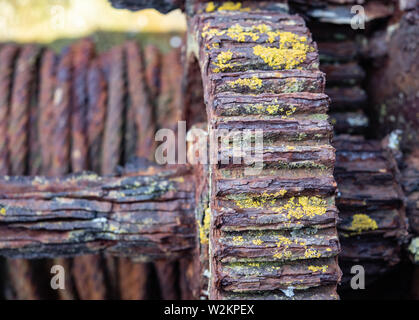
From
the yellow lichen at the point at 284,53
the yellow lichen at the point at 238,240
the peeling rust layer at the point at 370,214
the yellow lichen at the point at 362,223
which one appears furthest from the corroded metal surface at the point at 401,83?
the yellow lichen at the point at 238,240

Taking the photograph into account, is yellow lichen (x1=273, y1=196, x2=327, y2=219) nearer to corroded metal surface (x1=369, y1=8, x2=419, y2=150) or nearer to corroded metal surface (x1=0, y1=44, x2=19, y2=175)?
corroded metal surface (x1=369, y1=8, x2=419, y2=150)

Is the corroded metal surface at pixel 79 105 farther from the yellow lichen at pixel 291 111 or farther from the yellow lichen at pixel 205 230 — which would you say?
the yellow lichen at pixel 291 111

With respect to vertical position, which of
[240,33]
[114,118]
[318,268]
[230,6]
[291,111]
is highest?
[230,6]

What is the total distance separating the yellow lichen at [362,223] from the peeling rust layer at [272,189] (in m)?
0.28

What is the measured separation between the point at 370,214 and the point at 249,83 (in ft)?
1.86

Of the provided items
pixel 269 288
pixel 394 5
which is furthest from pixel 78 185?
pixel 394 5

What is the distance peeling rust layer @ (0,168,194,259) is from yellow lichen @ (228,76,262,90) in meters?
0.37

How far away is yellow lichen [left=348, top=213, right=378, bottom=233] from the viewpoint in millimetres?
1390

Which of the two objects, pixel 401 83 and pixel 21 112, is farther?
pixel 21 112

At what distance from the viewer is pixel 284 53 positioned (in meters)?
1.24

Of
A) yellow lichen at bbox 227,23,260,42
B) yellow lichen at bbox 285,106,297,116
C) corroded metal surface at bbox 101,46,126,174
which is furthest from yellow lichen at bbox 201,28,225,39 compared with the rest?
corroded metal surface at bbox 101,46,126,174

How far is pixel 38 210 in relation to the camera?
1339 millimetres

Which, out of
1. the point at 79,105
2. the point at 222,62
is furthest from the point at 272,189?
the point at 79,105

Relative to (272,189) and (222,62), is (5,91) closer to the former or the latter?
(222,62)
